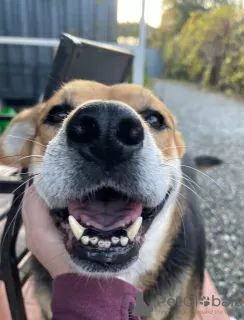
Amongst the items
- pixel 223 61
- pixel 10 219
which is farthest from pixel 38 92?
pixel 223 61

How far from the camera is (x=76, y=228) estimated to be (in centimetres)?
141

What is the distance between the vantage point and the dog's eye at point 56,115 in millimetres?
1751

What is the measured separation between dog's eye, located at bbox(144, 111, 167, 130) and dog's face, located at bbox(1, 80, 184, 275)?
7 cm

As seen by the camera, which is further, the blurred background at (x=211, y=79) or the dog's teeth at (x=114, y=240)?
the blurred background at (x=211, y=79)

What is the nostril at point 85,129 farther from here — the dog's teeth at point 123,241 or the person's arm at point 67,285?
the person's arm at point 67,285

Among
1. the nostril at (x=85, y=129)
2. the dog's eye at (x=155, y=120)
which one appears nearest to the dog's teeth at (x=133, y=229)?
the nostril at (x=85, y=129)

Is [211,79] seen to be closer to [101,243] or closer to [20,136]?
[20,136]

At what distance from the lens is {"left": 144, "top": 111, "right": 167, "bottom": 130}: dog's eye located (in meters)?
1.83

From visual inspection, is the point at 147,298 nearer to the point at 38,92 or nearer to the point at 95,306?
the point at 95,306

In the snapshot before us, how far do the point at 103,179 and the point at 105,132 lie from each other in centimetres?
18

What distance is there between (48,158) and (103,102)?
11.8 inches

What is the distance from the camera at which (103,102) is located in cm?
126

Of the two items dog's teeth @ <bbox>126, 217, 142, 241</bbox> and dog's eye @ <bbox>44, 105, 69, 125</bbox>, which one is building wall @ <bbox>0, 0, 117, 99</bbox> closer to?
dog's eye @ <bbox>44, 105, 69, 125</bbox>

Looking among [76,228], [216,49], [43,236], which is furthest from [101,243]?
[216,49]
